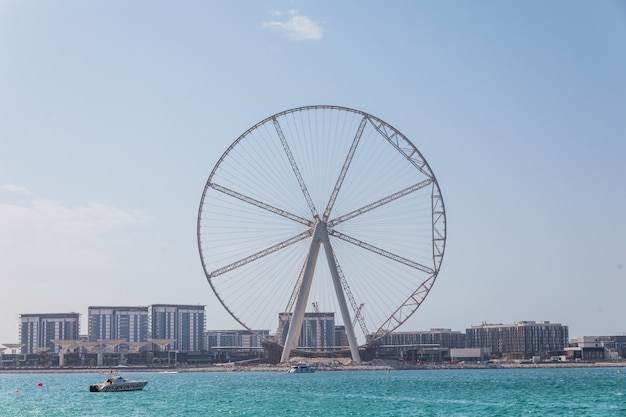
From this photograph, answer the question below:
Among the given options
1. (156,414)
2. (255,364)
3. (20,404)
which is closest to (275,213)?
(20,404)

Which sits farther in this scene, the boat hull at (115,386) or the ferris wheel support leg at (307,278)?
the ferris wheel support leg at (307,278)

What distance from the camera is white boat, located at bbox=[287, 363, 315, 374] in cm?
15538

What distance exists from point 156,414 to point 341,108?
55.6 meters

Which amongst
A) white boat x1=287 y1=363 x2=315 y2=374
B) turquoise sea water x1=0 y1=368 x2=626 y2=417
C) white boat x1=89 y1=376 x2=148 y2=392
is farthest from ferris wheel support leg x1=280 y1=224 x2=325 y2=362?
white boat x1=287 y1=363 x2=315 y2=374

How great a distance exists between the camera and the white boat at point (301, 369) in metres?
155

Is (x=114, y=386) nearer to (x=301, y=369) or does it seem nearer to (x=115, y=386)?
(x=115, y=386)

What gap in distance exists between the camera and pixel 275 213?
120m

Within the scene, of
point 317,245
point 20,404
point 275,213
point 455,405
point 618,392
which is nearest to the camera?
point 455,405

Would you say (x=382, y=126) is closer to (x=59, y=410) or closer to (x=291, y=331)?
(x=291, y=331)

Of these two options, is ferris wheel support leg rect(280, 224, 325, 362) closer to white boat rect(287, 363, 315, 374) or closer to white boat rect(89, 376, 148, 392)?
white boat rect(89, 376, 148, 392)

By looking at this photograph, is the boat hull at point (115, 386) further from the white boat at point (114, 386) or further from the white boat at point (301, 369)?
the white boat at point (301, 369)

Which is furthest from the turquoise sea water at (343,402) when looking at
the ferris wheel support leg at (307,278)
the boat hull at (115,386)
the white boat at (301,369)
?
the white boat at (301,369)

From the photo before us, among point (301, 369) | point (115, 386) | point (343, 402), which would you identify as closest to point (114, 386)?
point (115, 386)

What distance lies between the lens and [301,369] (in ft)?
513
